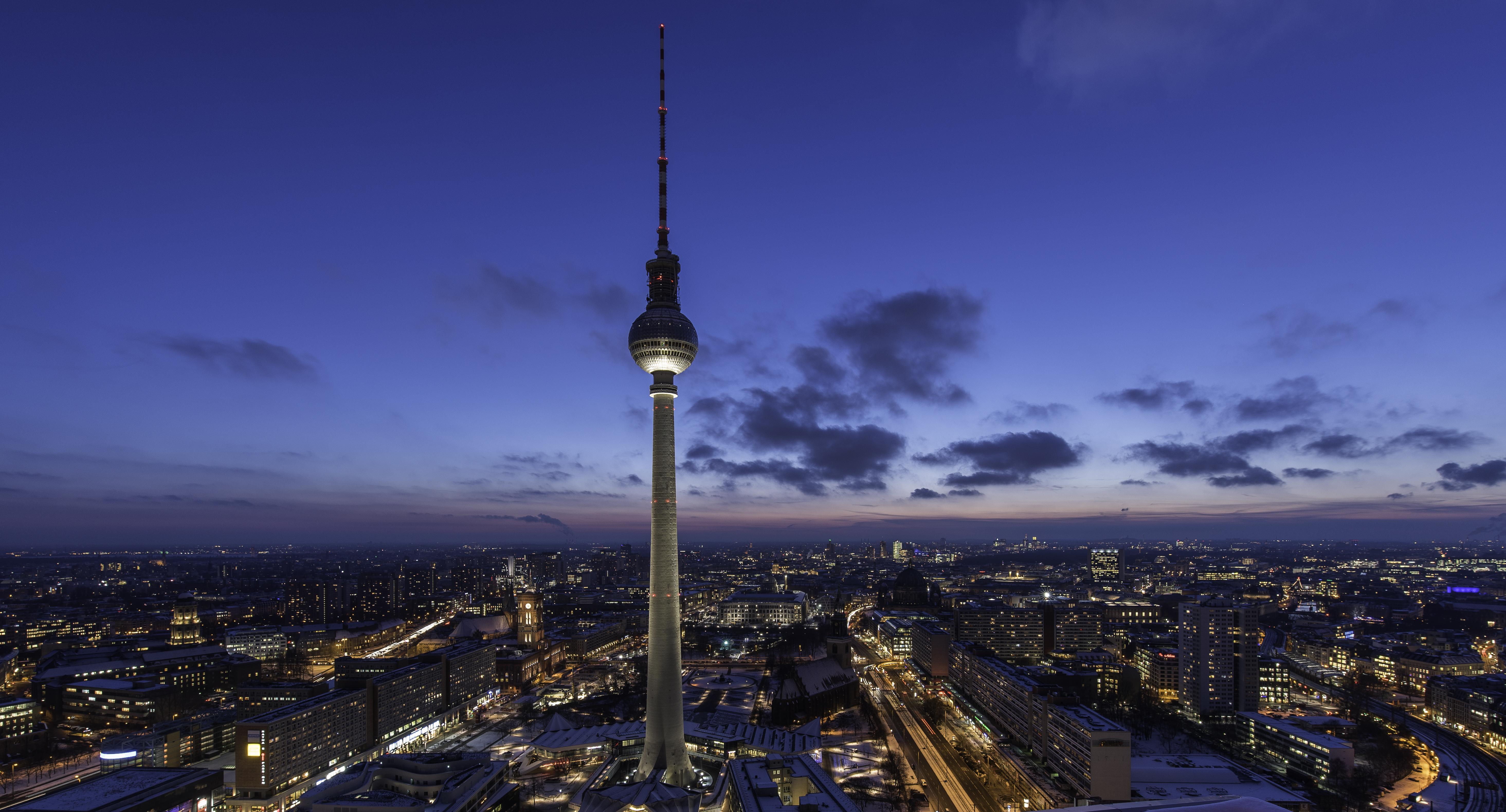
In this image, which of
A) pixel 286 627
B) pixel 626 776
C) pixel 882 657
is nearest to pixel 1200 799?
pixel 626 776

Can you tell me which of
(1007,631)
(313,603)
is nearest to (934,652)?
(1007,631)

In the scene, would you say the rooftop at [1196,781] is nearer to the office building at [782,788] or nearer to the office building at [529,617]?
the office building at [782,788]

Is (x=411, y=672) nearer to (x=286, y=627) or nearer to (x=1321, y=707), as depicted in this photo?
(x=286, y=627)

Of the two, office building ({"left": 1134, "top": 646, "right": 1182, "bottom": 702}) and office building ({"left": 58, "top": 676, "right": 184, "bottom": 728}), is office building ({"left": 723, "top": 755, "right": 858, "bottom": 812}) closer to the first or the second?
office building ({"left": 1134, "top": 646, "right": 1182, "bottom": 702})

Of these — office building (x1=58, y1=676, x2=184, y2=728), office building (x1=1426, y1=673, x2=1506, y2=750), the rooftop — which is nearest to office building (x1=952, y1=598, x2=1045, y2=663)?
office building (x1=1426, y1=673, x2=1506, y2=750)

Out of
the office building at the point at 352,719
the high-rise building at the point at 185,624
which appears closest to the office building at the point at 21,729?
the office building at the point at 352,719

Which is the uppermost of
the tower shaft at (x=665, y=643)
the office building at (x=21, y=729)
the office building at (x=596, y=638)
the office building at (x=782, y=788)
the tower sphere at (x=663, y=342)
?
the tower sphere at (x=663, y=342)
